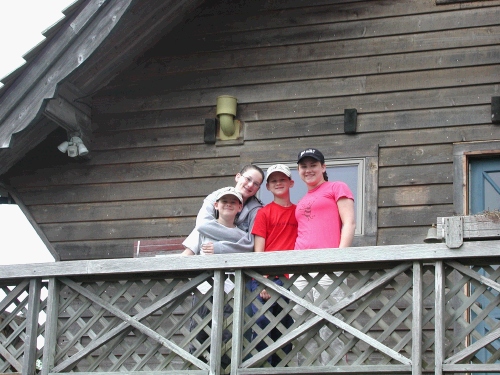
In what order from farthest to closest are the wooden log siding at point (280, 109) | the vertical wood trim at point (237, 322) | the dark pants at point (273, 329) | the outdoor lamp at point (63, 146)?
1. the outdoor lamp at point (63, 146)
2. the wooden log siding at point (280, 109)
3. the dark pants at point (273, 329)
4. the vertical wood trim at point (237, 322)

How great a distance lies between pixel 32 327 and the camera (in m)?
9.12

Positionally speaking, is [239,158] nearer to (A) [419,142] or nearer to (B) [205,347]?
(A) [419,142]

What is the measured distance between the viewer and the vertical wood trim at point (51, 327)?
9000 mm

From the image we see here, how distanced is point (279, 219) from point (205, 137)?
268 centimetres

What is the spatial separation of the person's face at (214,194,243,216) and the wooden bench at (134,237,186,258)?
7.48 feet

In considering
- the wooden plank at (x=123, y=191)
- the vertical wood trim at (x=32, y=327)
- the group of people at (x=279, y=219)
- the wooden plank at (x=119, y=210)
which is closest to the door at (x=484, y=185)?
the group of people at (x=279, y=219)

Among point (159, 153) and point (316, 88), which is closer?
point (316, 88)

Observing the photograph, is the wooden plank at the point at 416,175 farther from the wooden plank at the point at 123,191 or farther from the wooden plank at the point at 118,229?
the wooden plank at the point at 118,229

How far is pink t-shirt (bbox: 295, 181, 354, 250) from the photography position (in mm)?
8594

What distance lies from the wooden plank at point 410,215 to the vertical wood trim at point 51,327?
3200 mm

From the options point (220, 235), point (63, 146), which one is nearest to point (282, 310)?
point (220, 235)

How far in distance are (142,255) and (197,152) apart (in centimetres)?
121

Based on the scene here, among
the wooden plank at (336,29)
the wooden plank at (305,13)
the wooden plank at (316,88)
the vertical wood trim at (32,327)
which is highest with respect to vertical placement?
the wooden plank at (305,13)

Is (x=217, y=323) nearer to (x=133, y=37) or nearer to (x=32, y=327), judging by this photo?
(x=32, y=327)
